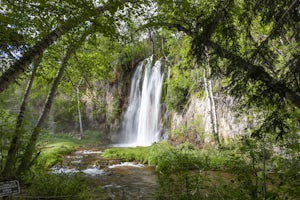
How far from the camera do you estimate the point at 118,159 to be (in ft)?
41.9

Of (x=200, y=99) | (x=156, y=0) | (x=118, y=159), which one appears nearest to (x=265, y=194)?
(x=156, y=0)

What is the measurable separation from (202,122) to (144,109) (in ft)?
29.8

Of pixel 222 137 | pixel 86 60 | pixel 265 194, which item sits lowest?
pixel 265 194

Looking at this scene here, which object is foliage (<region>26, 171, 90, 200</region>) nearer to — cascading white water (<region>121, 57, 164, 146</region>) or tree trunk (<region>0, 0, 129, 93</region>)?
tree trunk (<region>0, 0, 129, 93</region>)

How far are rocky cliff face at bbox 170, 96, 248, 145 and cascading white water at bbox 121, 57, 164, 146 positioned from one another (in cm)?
328

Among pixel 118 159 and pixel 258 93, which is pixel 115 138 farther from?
pixel 258 93

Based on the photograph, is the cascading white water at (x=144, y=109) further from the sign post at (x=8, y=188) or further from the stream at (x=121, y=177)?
the sign post at (x=8, y=188)

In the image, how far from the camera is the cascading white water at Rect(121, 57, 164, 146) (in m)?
20.3

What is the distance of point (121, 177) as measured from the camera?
8867mm

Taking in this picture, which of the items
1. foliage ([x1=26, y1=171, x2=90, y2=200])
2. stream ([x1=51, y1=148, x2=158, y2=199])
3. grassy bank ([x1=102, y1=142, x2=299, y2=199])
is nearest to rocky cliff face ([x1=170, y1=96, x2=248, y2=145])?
grassy bank ([x1=102, y1=142, x2=299, y2=199])

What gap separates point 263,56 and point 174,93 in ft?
43.0

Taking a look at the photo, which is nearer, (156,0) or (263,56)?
(263,56)

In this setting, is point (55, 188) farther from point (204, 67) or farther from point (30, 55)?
point (204, 67)

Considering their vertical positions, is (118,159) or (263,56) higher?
(263,56)
